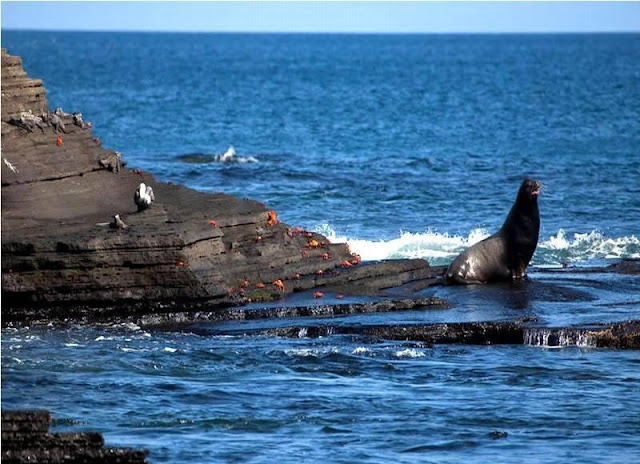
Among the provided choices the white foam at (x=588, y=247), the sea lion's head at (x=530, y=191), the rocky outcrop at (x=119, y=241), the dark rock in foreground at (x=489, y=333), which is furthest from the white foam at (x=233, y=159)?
the dark rock in foreground at (x=489, y=333)

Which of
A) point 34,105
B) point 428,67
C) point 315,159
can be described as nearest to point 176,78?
point 428,67

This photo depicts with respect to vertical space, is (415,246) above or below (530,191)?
below

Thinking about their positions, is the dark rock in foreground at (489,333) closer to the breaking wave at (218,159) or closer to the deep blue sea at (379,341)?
the deep blue sea at (379,341)

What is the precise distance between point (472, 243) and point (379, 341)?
11.3 metres

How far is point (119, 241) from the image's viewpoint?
2486cm

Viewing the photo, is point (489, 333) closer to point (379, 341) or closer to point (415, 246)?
point (379, 341)

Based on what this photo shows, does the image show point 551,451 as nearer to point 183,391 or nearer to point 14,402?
point 183,391

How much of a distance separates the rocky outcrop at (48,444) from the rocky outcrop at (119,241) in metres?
9.68

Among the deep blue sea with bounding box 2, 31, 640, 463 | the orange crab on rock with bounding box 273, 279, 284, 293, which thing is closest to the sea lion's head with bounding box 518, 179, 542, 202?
the deep blue sea with bounding box 2, 31, 640, 463

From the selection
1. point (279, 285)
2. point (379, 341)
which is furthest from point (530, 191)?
point (379, 341)

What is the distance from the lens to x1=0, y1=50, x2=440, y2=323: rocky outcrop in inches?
974

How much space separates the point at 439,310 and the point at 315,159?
31844 mm

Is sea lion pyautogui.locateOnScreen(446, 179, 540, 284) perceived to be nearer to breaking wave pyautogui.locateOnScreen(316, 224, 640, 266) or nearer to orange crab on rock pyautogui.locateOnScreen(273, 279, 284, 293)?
orange crab on rock pyautogui.locateOnScreen(273, 279, 284, 293)

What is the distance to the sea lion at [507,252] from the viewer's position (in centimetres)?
2809
